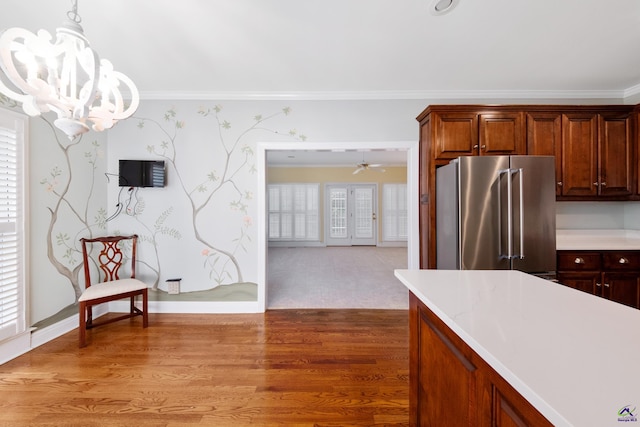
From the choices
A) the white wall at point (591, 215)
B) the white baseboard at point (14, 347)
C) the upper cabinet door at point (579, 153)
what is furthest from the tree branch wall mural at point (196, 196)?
the white wall at point (591, 215)

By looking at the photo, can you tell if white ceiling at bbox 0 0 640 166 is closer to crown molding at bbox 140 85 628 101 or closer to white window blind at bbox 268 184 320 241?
crown molding at bbox 140 85 628 101

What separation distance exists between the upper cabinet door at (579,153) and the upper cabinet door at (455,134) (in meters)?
0.89

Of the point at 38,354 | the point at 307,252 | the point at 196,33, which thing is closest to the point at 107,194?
the point at 38,354

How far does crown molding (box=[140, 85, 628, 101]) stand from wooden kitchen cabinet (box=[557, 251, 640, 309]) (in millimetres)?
1782

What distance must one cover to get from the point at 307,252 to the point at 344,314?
420 cm

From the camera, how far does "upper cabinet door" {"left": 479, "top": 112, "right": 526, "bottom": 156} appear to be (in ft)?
8.45

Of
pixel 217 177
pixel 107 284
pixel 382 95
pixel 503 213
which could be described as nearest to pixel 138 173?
pixel 217 177

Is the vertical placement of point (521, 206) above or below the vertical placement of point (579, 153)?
below

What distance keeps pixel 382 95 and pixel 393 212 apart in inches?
220

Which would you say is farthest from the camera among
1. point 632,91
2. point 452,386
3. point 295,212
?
point 295,212

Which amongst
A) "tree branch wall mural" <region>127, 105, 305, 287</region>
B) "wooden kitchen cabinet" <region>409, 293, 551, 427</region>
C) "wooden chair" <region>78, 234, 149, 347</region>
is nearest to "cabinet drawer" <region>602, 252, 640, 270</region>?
"wooden kitchen cabinet" <region>409, 293, 551, 427</region>

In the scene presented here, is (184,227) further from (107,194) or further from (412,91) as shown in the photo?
(412,91)

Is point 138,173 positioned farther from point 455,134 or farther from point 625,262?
point 625,262

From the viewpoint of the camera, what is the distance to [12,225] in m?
2.16
